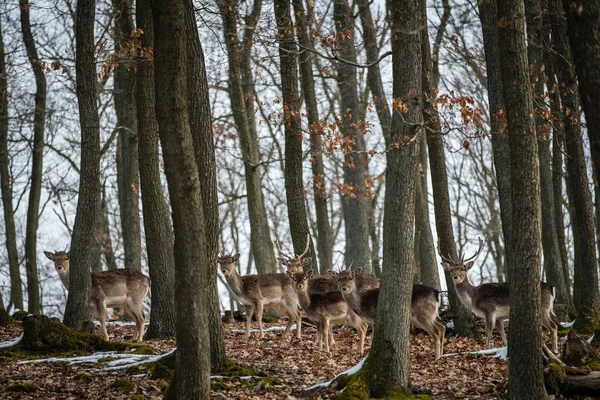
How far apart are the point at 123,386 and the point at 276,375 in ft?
6.57

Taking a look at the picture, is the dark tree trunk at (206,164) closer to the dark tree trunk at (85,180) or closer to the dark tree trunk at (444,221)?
the dark tree trunk at (85,180)

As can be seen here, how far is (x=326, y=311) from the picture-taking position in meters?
13.9

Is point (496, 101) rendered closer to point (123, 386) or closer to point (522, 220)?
point (522, 220)

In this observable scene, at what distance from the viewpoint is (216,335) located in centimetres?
1057

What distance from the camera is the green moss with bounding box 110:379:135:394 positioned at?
996cm

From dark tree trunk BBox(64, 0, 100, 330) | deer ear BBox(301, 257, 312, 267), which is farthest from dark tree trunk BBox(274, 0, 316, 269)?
dark tree trunk BBox(64, 0, 100, 330)

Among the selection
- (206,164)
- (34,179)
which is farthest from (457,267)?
(34,179)

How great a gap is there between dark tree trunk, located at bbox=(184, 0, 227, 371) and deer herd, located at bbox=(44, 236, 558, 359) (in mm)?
3318

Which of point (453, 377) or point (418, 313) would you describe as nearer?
point (453, 377)

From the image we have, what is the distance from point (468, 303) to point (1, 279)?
2067 cm

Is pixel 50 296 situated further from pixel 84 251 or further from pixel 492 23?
pixel 492 23

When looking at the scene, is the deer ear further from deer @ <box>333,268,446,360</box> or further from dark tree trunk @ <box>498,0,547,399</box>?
dark tree trunk @ <box>498,0,547,399</box>

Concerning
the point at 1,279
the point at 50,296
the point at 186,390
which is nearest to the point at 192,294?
the point at 186,390

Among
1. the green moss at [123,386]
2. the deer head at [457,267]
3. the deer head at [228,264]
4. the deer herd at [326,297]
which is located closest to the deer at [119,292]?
the deer herd at [326,297]
